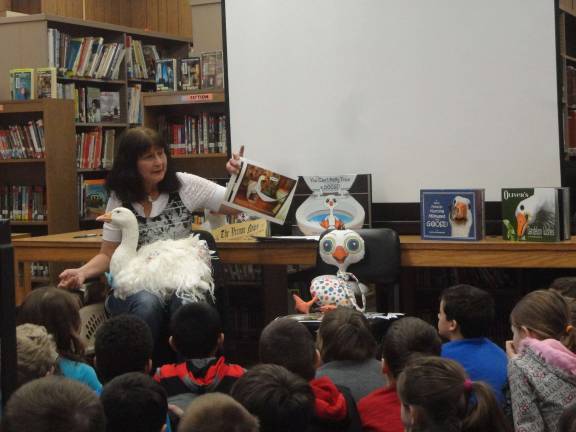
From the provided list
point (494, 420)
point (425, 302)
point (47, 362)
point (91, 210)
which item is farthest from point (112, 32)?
point (494, 420)

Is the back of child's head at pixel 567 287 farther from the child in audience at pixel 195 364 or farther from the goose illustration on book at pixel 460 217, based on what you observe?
the child in audience at pixel 195 364

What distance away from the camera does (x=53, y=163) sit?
19.6 ft

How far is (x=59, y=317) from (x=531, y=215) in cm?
199

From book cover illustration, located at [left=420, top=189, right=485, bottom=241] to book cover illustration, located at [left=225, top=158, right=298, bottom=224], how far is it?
0.60 m

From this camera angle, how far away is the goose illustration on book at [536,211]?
3684 mm

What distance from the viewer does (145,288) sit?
3.47m

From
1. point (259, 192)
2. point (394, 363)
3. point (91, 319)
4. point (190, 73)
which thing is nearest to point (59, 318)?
point (91, 319)

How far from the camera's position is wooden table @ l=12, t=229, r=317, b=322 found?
407 centimetres

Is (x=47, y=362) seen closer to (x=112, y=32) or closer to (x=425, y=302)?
(x=425, y=302)

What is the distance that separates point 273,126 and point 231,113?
27cm

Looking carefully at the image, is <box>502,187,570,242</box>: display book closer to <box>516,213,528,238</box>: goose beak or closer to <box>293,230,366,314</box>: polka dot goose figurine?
<box>516,213,528,238</box>: goose beak

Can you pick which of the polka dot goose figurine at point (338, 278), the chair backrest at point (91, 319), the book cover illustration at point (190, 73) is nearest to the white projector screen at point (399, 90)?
the polka dot goose figurine at point (338, 278)

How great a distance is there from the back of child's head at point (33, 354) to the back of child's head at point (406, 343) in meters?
0.90

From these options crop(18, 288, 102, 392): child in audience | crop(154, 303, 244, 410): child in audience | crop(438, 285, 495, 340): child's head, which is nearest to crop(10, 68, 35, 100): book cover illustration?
crop(18, 288, 102, 392): child in audience
